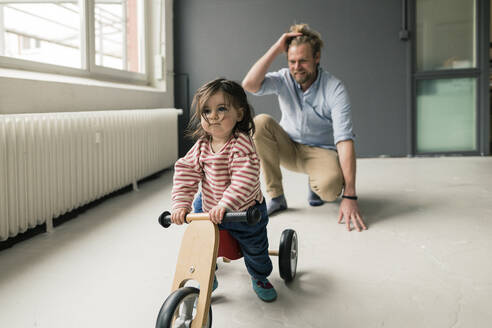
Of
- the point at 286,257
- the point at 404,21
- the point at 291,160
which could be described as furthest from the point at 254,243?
the point at 404,21

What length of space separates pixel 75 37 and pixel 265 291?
231cm

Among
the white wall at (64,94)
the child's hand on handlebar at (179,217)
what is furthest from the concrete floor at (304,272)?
the white wall at (64,94)

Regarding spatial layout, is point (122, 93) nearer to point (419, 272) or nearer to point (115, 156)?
point (115, 156)

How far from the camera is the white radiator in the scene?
5.17 feet

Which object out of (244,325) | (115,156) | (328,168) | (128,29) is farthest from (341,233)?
(128,29)

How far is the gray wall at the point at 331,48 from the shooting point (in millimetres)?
4012

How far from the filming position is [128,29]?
3631 millimetres

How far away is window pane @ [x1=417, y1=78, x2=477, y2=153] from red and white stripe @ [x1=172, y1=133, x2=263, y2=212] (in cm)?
342

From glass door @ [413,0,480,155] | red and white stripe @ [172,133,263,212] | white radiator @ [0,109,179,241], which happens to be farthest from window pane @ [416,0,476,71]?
red and white stripe @ [172,133,263,212]

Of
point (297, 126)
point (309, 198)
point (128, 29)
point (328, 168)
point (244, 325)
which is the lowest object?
point (244, 325)

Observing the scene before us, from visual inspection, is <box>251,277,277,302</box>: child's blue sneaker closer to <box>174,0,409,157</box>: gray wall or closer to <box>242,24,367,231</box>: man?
<box>242,24,367,231</box>: man

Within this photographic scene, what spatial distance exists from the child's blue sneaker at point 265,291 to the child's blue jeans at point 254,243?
0.07 ft

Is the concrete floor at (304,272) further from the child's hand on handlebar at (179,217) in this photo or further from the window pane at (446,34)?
the window pane at (446,34)

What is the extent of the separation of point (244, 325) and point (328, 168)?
46.9 inches
